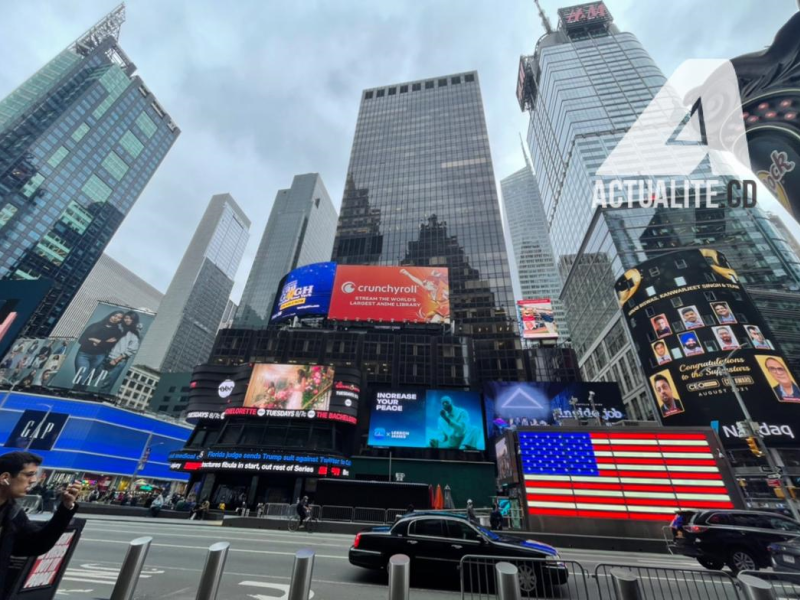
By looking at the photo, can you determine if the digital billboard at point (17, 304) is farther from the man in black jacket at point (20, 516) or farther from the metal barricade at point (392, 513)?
the man in black jacket at point (20, 516)

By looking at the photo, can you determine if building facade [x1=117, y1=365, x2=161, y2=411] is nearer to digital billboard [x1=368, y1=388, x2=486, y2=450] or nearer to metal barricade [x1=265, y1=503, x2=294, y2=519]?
digital billboard [x1=368, y1=388, x2=486, y2=450]

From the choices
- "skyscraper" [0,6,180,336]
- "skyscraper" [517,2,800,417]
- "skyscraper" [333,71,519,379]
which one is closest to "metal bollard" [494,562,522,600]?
"skyscraper" [517,2,800,417]

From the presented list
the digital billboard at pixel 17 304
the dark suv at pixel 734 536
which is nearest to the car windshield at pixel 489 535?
the dark suv at pixel 734 536

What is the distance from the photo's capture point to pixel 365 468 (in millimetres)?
44094

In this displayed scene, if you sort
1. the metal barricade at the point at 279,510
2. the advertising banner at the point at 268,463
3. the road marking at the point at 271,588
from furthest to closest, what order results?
the advertising banner at the point at 268,463
the metal barricade at the point at 279,510
the road marking at the point at 271,588

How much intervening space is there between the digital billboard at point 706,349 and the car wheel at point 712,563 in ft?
94.0

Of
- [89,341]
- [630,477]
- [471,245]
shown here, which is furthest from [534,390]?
[89,341]

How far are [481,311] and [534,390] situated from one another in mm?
26245

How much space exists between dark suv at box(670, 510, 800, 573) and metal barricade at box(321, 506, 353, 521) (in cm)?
1690

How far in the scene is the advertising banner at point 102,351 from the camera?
54.6 m

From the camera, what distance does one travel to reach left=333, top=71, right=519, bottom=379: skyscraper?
2884 inches

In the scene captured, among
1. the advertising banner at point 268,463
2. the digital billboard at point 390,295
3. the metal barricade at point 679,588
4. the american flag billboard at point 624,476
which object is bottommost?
the metal barricade at point 679,588

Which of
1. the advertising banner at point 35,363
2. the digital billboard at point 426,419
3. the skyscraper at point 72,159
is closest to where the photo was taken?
the digital billboard at point 426,419

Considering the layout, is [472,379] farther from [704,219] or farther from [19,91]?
[19,91]
